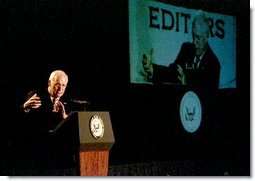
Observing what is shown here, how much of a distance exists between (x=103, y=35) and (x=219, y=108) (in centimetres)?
142

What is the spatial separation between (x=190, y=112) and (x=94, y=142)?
73.3 inches

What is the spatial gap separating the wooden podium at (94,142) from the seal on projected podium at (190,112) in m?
1.63

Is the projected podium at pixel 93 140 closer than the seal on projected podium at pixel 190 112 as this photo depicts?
Yes

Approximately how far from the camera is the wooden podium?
375 cm

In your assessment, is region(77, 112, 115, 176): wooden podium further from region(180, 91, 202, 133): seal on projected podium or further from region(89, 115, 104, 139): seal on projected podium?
region(180, 91, 202, 133): seal on projected podium

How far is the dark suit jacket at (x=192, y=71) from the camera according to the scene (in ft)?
17.2

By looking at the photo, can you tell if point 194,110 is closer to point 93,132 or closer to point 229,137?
point 229,137

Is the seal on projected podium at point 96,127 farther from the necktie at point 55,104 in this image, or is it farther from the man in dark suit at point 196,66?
the man in dark suit at point 196,66

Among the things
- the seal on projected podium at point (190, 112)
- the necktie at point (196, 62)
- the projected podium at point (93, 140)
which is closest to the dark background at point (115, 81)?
the seal on projected podium at point (190, 112)

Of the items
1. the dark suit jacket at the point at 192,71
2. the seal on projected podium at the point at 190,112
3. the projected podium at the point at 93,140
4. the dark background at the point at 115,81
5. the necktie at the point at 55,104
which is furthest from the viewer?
the seal on projected podium at the point at 190,112

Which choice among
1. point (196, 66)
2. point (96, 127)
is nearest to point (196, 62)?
point (196, 66)

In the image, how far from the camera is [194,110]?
217 inches

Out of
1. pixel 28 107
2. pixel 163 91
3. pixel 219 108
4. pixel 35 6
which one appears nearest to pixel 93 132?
pixel 28 107

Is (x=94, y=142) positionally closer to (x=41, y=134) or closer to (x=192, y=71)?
(x=41, y=134)
